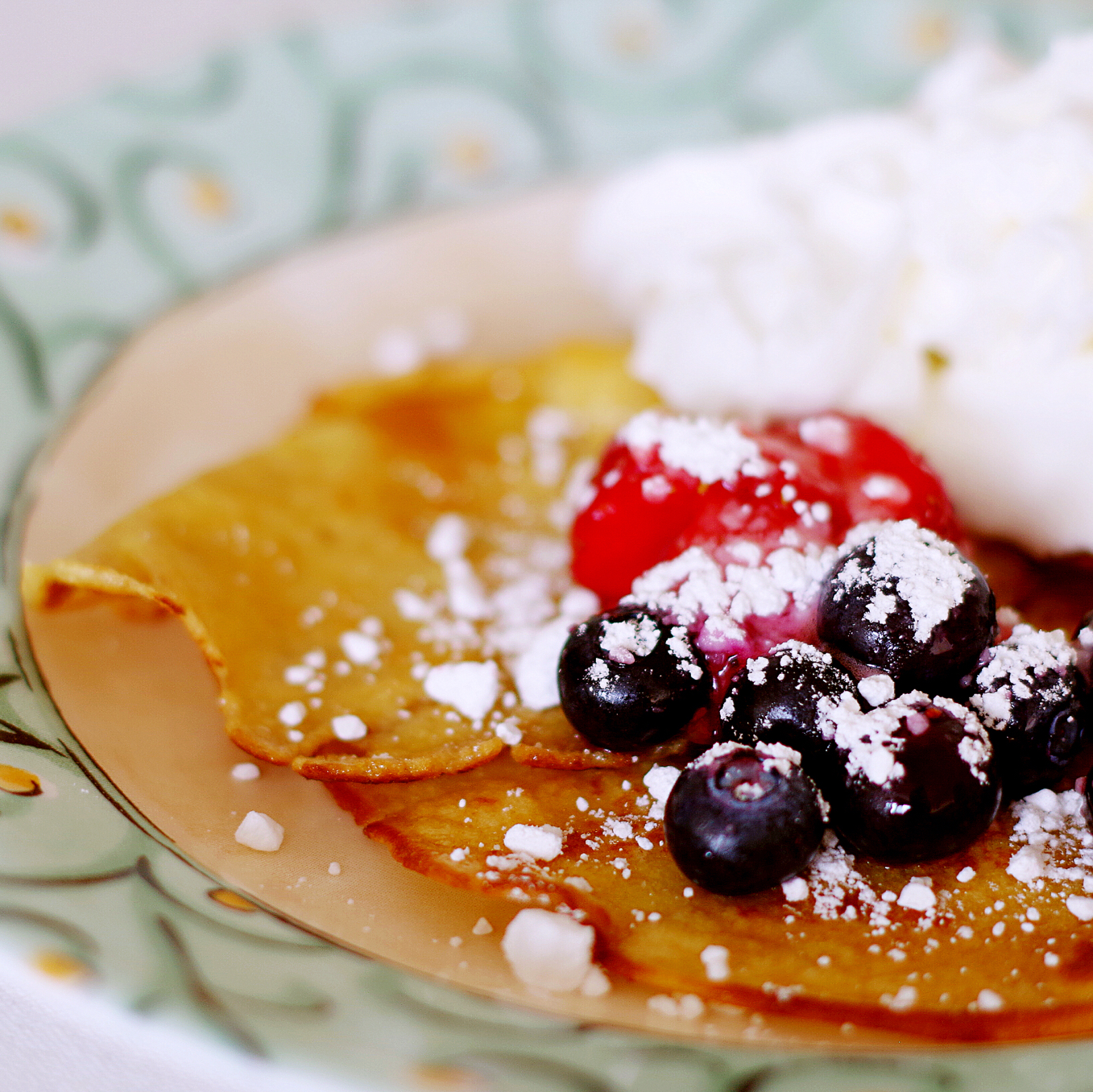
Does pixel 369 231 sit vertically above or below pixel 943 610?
above

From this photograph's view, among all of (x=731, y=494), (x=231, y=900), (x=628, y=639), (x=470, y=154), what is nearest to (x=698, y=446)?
Result: (x=731, y=494)

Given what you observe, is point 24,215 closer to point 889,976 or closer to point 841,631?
point 841,631

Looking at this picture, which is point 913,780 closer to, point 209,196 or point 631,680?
point 631,680

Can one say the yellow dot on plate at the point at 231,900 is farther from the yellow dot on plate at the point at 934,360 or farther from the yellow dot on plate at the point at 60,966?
the yellow dot on plate at the point at 934,360

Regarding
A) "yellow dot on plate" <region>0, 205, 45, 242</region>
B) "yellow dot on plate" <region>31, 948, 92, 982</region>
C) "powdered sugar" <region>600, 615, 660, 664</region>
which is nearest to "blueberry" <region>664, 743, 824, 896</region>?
"powdered sugar" <region>600, 615, 660, 664</region>

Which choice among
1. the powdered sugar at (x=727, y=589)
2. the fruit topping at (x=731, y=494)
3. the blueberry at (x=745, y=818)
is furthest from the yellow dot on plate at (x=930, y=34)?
the blueberry at (x=745, y=818)

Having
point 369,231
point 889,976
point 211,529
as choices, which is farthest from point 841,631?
point 369,231
